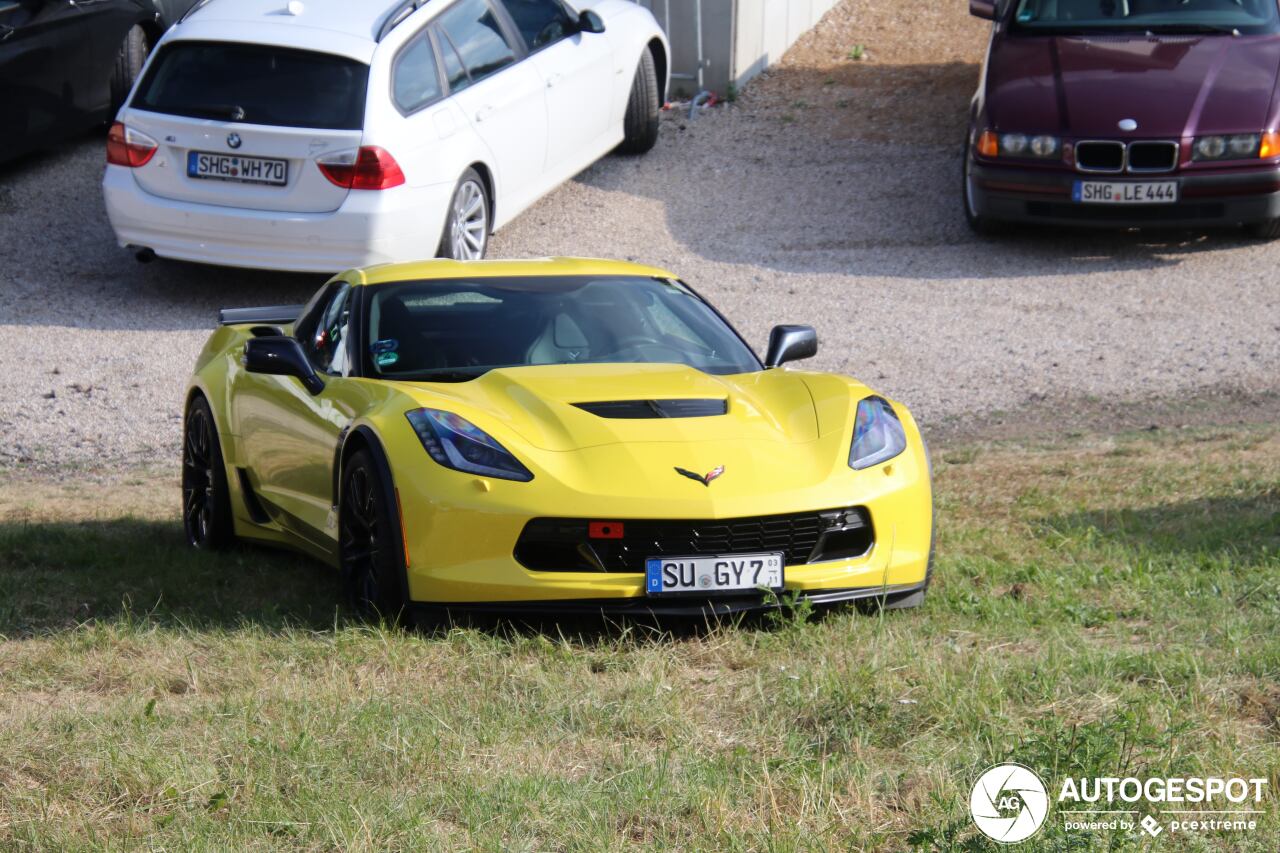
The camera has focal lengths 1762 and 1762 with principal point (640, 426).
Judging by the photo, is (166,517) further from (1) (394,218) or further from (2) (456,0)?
(2) (456,0)

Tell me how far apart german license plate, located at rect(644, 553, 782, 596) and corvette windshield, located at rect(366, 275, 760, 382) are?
137 cm

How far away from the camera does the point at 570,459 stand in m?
5.47

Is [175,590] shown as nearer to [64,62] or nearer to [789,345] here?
[789,345]

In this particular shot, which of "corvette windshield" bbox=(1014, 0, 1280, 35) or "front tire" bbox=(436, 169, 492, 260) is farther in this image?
"corvette windshield" bbox=(1014, 0, 1280, 35)

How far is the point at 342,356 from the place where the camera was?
6637 mm

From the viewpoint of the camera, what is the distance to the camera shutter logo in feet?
12.1

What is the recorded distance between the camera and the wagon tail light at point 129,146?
11.2 meters

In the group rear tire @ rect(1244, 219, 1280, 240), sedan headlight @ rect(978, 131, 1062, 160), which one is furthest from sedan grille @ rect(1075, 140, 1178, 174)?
rear tire @ rect(1244, 219, 1280, 240)

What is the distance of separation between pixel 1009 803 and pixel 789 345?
3.29 metres

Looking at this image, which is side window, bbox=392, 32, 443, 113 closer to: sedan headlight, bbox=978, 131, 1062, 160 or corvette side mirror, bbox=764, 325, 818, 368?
sedan headlight, bbox=978, 131, 1062, 160

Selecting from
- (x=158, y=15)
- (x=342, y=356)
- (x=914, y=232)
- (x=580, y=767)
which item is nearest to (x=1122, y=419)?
(x=914, y=232)

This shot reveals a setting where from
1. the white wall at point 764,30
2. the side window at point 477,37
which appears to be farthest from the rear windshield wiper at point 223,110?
the white wall at point 764,30

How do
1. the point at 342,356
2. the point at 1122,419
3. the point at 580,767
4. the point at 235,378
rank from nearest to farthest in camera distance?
1. the point at 580,767
2. the point at 342,356
3. the point at 235,378
4. the point at 1122,419

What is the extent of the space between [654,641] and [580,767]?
3.83 feet
